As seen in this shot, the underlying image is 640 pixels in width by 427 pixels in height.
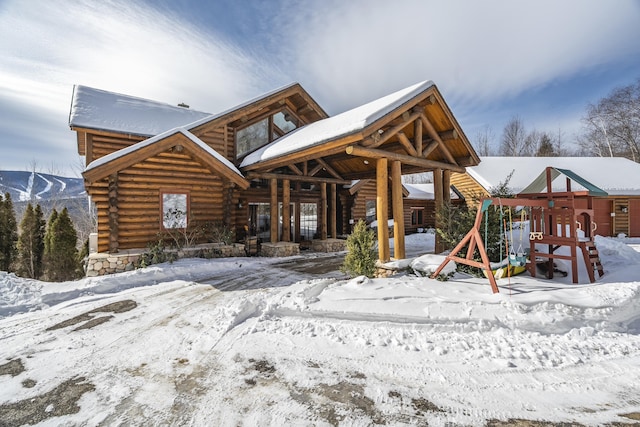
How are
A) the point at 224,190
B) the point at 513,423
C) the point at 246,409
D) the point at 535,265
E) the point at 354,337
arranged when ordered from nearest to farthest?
the point at 513,423 < the point at 246,409 < the point at 354,337 < the point at 535,265 < the point at 224,190

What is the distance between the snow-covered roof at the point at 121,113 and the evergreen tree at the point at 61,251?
14.2ft

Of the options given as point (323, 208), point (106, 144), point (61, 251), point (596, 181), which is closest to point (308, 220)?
point (323, 208)

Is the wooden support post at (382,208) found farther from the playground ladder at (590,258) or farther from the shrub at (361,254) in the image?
the playground ladder at (590,258)

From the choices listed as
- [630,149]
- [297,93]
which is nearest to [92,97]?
[297,93]

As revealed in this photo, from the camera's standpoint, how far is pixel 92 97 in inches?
491

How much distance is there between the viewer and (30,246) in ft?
41.8

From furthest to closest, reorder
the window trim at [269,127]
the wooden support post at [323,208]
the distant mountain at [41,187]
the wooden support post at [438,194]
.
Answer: the distant mountain at [41,187] < the wooden support post at [323,208] < the window trim at [269,127] < the wooden support post at [438,194]

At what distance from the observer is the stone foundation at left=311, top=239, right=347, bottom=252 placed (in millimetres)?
12812

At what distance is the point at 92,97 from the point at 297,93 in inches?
355

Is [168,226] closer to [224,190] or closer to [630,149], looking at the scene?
[224,190]

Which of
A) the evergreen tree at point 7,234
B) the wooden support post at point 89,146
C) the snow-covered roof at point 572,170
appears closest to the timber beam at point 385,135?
the wooden support post at point 89,146

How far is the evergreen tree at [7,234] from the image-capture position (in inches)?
449

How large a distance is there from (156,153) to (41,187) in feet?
157

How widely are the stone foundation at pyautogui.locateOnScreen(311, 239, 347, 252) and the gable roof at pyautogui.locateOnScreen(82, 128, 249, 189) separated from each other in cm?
448
